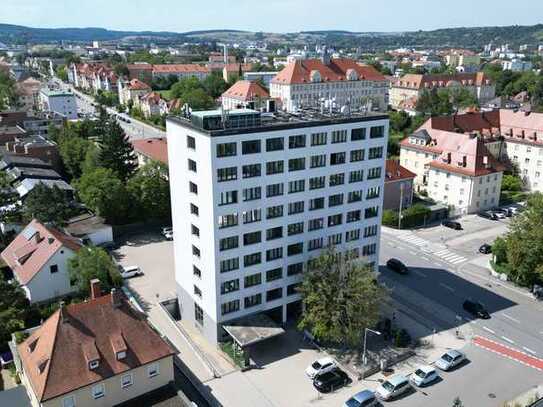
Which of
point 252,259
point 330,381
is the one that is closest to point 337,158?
point 252,259

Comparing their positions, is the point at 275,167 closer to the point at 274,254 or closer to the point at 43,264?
the point at 274,254

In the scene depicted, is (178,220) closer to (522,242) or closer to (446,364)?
(446,364)

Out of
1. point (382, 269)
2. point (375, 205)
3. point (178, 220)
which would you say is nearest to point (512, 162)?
point (382, 269)

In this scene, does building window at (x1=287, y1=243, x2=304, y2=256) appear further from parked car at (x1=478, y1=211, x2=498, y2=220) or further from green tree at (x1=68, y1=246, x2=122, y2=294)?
parked car at (x1=478, y1=211, x2=498, y2=220)

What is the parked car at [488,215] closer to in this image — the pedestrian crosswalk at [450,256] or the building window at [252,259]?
the pedestrian crosswalk at [450,256]

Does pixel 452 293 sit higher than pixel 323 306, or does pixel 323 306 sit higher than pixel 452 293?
pixel 323 306

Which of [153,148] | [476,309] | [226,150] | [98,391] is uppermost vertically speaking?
[226,150]

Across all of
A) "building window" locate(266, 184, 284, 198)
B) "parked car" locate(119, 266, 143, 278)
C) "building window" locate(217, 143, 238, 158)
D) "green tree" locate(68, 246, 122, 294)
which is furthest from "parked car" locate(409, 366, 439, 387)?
"parked car" locate(119, 266, 143, 278)
